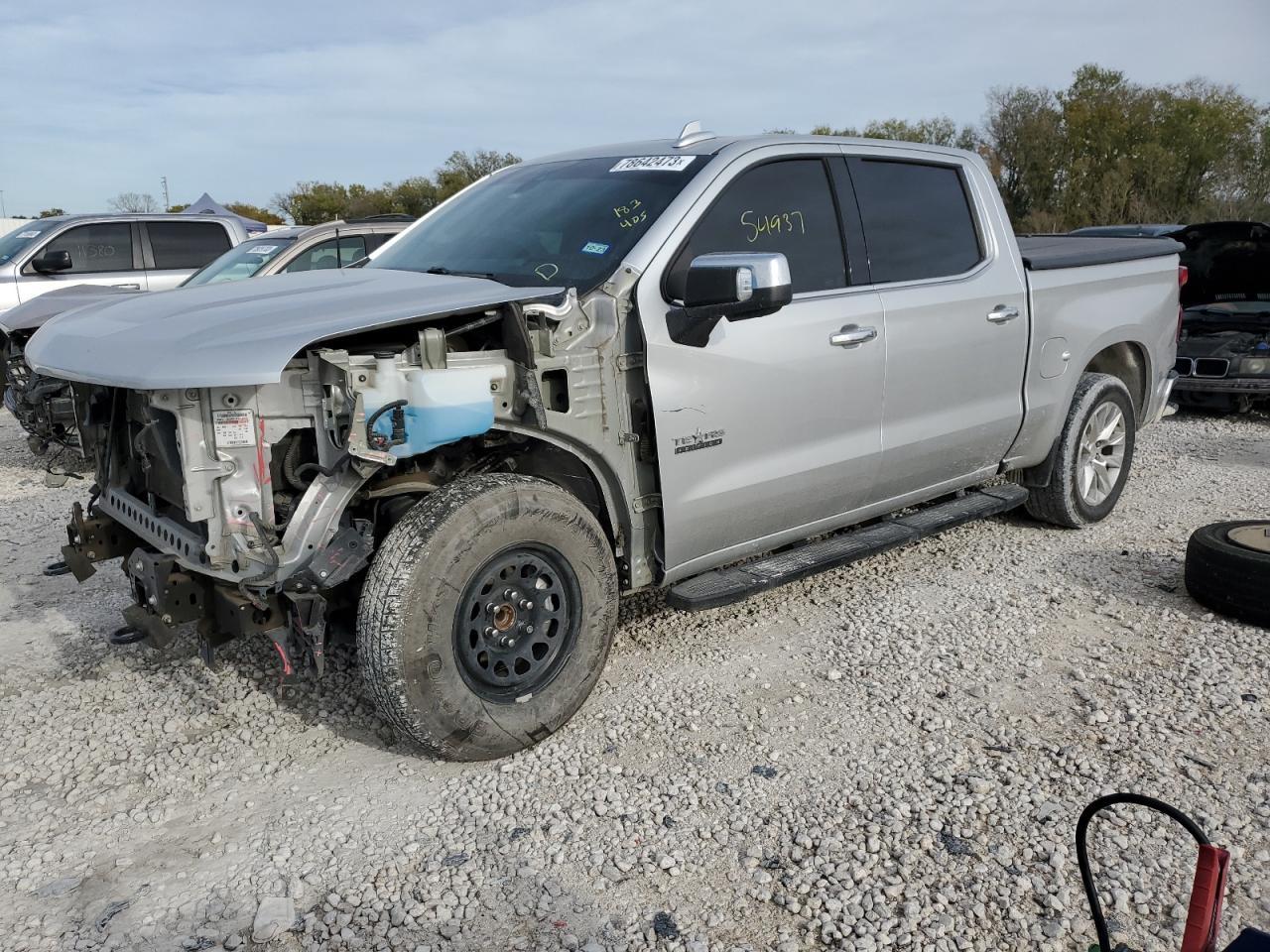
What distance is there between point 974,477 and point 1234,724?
5.80ft

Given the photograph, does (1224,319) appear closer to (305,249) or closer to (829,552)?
(829,552)

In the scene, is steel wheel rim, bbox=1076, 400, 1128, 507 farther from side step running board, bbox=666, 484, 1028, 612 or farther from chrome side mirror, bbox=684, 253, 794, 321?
chrome side mirror, bbox=684, 253, 794, 321

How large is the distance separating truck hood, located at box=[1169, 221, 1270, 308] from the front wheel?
3480mm

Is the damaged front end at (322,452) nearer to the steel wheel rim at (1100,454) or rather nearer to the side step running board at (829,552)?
the side step running board at (829,552)

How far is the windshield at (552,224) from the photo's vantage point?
358cm

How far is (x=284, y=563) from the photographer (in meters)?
2.90

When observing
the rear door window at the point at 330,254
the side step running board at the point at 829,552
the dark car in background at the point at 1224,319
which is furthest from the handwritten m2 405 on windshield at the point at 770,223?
the dark car in background at the point at 1224,319

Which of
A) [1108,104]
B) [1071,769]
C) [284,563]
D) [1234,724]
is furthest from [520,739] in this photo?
[1108,104]

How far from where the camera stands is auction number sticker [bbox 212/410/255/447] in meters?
2.81

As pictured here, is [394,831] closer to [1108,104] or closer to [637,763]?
[637,763]

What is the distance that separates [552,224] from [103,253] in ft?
26.5

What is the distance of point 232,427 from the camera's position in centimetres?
282

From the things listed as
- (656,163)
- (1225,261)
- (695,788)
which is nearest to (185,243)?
(656,163)

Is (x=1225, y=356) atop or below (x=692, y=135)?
below
